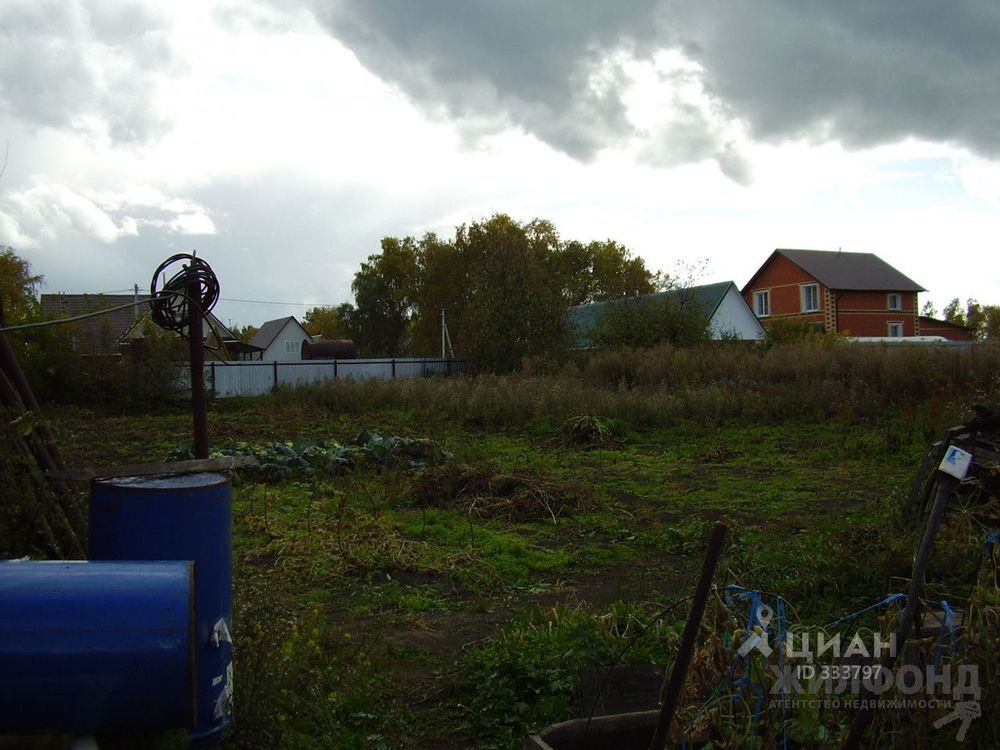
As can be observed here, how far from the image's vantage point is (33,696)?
8.11 feet

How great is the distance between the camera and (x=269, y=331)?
65.8 metres

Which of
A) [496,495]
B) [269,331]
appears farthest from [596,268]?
[496,495]

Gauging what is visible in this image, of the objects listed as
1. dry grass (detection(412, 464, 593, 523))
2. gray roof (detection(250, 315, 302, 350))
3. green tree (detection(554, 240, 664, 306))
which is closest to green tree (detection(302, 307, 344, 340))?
gray roof (detection(250, 315, 302, 350))

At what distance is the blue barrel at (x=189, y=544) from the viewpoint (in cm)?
328

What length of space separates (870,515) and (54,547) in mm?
6129

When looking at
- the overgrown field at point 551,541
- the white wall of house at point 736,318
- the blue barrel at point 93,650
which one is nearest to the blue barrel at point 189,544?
the overgrown field at point 551,541

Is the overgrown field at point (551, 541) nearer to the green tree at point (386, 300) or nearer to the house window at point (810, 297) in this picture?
the house window at point (810, 297)

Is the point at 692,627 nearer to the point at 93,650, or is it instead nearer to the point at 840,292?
the point at 93,650

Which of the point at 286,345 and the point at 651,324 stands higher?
the point at 286,345

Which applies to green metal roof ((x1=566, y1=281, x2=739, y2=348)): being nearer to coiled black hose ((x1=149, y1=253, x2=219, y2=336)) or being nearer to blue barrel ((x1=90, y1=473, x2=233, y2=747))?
coiled black hose ((x1=149, y1=253, x2=219, y2=336))

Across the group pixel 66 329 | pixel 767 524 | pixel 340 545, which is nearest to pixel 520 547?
pixel 340 545

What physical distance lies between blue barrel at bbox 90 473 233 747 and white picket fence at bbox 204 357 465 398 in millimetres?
23001

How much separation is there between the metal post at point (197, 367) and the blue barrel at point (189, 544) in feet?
3.96

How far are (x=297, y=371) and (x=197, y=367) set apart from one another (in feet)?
86.6
